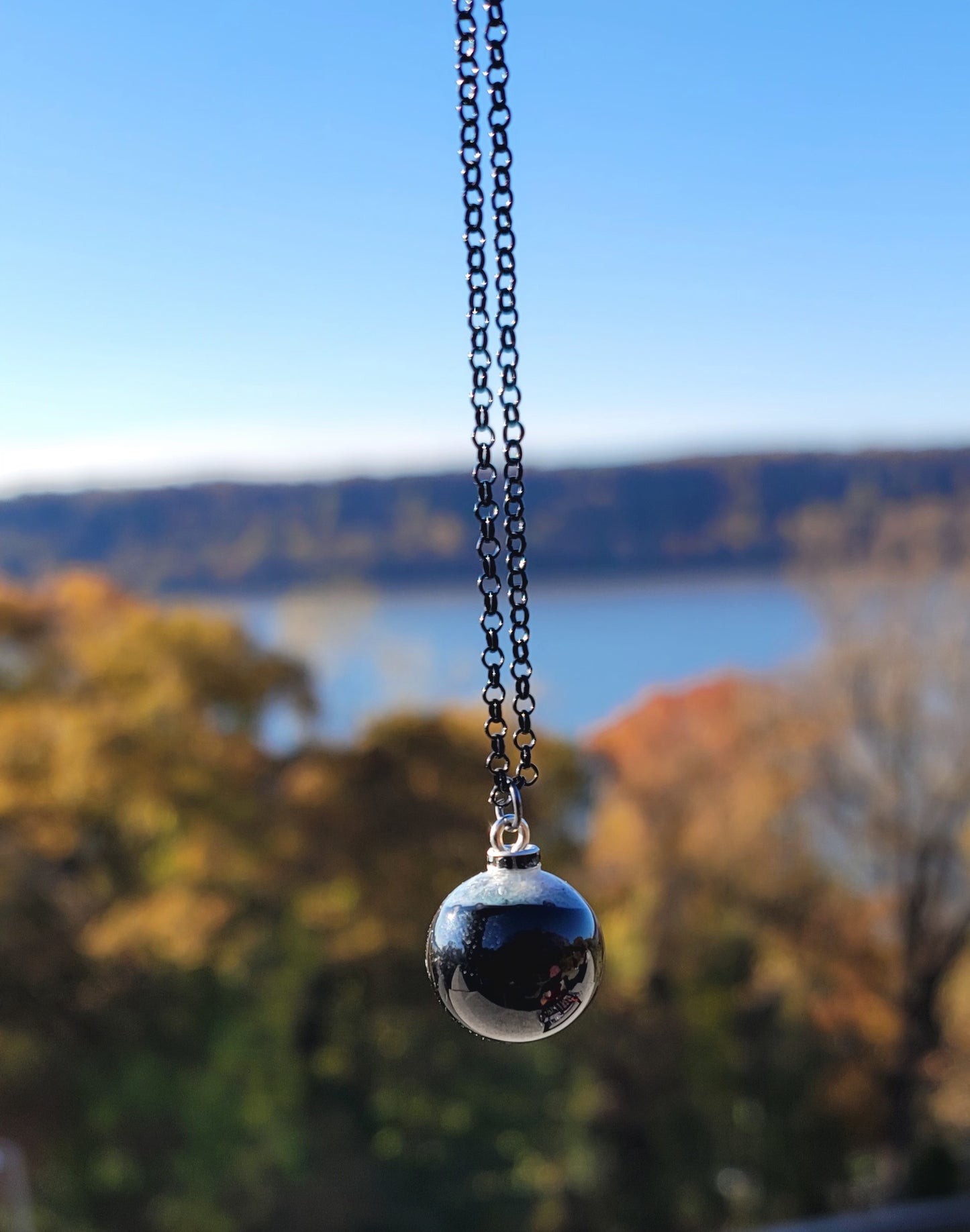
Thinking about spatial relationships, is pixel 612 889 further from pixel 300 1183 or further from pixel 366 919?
pixel 300 1183

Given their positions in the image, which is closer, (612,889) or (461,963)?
(461,963)

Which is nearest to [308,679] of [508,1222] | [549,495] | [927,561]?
[508,1222]

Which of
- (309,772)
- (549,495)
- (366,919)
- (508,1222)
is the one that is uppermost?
(549,495)

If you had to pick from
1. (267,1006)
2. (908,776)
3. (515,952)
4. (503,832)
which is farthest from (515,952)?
(908,776)

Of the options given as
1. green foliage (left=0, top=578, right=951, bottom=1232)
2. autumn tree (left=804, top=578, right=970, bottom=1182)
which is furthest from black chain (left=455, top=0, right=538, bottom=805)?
autumn tree (left=804, top=578, right=970, bottom=1182)

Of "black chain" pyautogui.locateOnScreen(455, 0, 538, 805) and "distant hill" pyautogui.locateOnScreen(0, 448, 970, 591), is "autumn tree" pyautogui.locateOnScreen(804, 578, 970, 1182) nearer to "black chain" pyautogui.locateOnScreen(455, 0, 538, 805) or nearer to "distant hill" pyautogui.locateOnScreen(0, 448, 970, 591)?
"distant hill" pyautogui.locateOnScreen(0, 448, 970, 591)

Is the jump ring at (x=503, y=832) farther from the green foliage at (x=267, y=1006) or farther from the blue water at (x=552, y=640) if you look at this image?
the blue water at (x=552, y=640)
